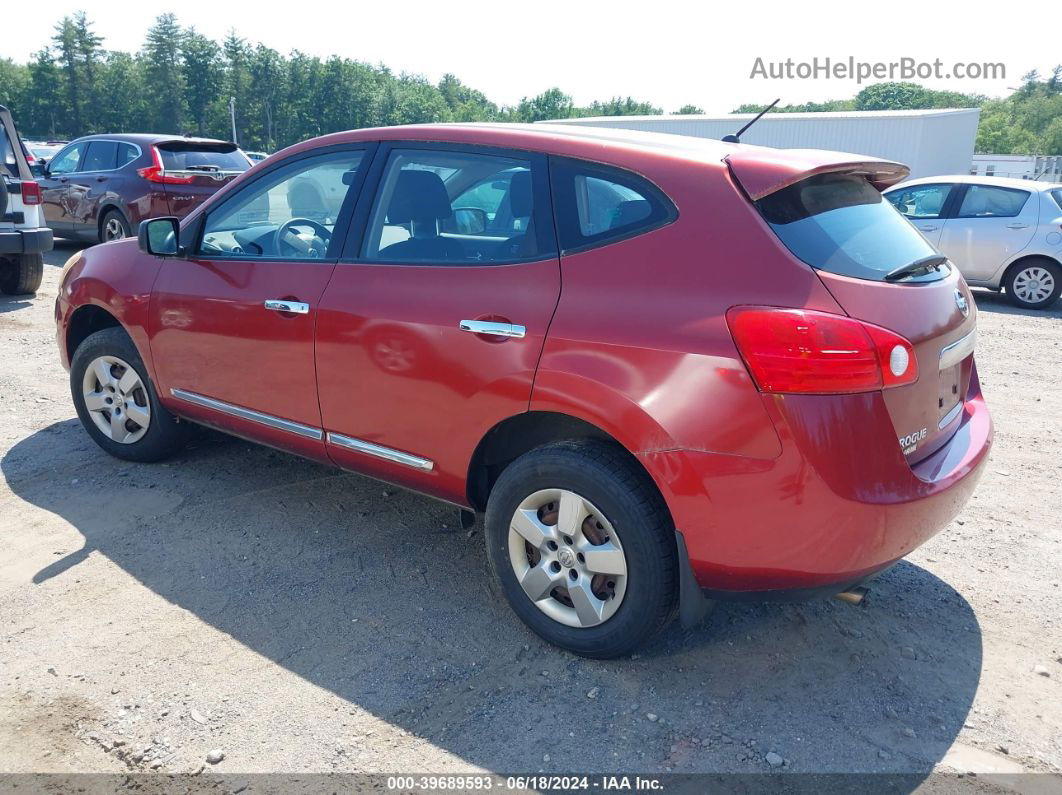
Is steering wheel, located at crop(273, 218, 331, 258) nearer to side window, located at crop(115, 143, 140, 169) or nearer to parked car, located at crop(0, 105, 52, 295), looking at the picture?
parked car, located at crop(0, 105, 52, 295)

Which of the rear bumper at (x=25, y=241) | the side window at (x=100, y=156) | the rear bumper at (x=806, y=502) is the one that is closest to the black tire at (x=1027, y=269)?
the rear bumper at (x=806, y=502)

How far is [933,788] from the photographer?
8.18 feet

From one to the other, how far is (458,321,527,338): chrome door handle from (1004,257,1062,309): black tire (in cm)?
987

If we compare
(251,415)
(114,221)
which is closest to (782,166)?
(251,415)

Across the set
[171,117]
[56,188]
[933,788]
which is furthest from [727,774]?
[171,117]

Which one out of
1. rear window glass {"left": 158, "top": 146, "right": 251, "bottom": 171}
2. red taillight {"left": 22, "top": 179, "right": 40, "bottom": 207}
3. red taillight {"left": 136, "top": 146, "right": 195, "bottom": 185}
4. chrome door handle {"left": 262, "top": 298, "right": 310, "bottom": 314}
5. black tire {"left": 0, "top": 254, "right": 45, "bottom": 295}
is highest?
rear window glass {"left": 158, "top": 146, "right": 251, "bottom": 171}

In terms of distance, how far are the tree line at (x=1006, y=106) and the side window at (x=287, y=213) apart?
82.8 m

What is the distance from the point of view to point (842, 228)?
286 cm

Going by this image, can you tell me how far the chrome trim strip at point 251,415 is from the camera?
150 inches

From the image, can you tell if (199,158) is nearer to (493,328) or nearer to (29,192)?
(29,192)

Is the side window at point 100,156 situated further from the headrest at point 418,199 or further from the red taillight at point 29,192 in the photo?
the headrest at point 418,199

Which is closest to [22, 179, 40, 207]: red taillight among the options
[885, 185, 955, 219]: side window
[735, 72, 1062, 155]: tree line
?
[885, 185, 955, 219]: side window

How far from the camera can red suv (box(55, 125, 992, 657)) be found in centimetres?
256

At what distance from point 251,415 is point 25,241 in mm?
6708
